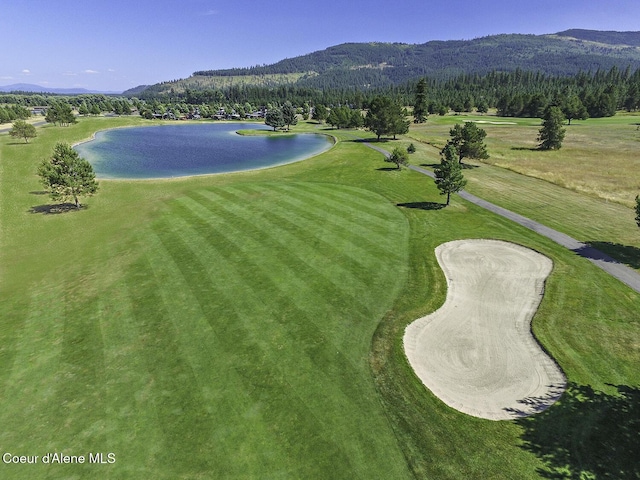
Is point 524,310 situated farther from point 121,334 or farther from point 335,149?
point 335,149

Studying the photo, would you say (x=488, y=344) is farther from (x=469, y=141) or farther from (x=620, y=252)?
(x=469, y=141)

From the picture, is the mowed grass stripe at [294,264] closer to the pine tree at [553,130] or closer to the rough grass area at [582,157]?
the rough grass area at [582,157]

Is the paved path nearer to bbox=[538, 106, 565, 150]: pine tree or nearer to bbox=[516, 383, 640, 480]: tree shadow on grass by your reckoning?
bbox=[516, 383, 640, 480]: tree shadow on grass

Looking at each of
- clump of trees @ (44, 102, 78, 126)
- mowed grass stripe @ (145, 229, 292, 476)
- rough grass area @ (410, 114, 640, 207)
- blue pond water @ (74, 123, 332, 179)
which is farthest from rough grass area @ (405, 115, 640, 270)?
clump of trees @ (44, 102, 78, 126)

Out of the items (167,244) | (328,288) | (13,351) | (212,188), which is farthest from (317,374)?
(212,188)

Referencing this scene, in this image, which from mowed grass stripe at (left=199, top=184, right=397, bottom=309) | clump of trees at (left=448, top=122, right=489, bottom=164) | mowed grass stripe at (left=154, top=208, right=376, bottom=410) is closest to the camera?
mowed grass stripe at (left=154, top=208, right=376, bottom=410)

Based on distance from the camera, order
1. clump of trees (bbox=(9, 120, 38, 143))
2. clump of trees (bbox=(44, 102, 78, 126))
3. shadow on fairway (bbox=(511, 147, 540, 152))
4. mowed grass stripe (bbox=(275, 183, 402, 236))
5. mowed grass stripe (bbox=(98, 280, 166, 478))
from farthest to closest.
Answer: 1. clump of trees (bbox=(44, 102, 78, 126))
2. clump of trees (bbox=(9, 120, 38, 143))
3. shadow on fairway (bbox=(511, 147, 540, 152))
4. mowed grass stripe (bbox=(275, 183, 402, 236))
5. mowed grass stripe (bbox=(98, 280, 166, 478))

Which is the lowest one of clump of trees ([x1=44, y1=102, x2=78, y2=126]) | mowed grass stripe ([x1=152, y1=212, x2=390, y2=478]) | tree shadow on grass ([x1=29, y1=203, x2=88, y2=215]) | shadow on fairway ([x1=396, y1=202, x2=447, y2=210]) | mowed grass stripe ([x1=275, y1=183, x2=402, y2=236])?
mowed grass stripe ([x1=152, y1=212, x2=390, y2=478])
